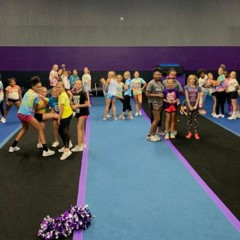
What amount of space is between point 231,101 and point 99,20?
387 inches

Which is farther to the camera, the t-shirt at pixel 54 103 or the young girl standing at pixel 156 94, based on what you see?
the young girl standing at pixel 156 94

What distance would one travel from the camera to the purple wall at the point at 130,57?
1678 centimetres

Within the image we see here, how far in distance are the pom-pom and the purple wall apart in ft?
46.4

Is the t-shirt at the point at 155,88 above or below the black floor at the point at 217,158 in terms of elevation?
above

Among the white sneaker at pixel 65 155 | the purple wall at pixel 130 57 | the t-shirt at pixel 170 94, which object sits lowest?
the white sneaker at pixel 65 155

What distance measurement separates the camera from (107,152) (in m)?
6.69

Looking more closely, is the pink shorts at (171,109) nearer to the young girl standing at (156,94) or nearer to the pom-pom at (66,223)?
the young girl standing at (156,94)

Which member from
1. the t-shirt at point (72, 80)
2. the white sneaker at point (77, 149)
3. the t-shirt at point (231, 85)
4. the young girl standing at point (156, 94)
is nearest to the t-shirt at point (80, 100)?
the white sneaker at point (77, 149)

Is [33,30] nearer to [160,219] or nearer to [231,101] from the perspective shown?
[231,101]

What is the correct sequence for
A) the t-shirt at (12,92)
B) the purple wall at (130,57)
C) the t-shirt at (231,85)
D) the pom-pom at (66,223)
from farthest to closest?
1. the purple wall at (130,57)
2. the t-shirt at (231,85)
3. the t-shirt at (12,92)
4. the pom-pom at (66,223)

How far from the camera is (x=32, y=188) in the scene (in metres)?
4.84

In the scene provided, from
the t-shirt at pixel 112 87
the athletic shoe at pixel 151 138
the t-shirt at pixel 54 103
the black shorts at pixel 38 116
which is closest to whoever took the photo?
the black shorts at pixel 38 116

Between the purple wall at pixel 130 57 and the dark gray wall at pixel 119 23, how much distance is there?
1.15 feet

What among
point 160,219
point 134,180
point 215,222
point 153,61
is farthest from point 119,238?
point 153,61
